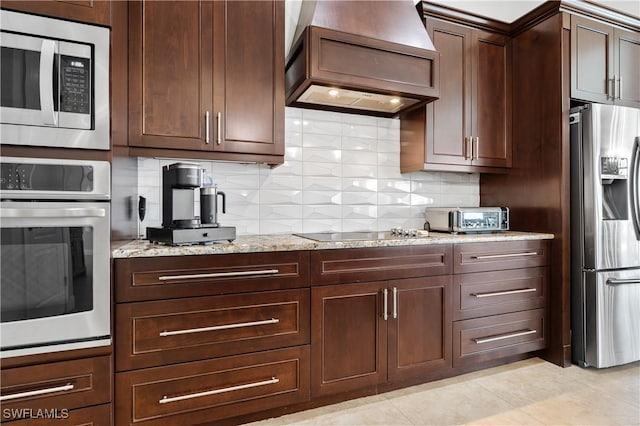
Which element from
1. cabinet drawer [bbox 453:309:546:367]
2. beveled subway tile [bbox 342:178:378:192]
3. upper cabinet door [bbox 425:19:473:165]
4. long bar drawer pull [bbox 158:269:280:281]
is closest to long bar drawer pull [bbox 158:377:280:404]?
long bar drawer pull [bbox 158:269:280:281]

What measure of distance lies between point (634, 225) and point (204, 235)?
2796 millimetres

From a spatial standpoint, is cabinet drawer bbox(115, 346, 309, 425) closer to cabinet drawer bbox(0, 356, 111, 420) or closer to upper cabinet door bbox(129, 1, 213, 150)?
cabinet drawer bbox(0, 356, 111, 420)

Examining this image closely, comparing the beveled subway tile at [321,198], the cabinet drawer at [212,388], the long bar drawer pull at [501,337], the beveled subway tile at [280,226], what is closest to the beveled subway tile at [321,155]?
the beveled subway tile at [321,198]

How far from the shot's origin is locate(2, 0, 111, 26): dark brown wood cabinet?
1283mm

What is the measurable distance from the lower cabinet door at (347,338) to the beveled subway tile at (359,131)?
3.91ft

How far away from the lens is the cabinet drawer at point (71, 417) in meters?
1.31

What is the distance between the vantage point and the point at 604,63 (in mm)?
2535

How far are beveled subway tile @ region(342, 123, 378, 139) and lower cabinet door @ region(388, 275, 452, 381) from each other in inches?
46.0

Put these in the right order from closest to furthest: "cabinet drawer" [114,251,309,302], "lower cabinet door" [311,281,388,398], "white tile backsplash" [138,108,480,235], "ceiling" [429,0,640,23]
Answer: "cabinet drawer" [114,251,309,302]
"lower cabinet door" [311,281,388,398]
"white tile backsplash" [138,108,480,235]
"ceiling" [429,0,640,23]

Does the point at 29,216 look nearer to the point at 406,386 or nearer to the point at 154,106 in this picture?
the point at 154,106

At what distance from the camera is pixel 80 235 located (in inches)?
53.7

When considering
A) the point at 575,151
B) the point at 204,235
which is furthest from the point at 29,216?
the point at 575,151

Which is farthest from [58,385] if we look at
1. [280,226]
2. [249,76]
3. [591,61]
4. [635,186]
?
[591,61]

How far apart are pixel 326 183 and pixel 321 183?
4 cm
